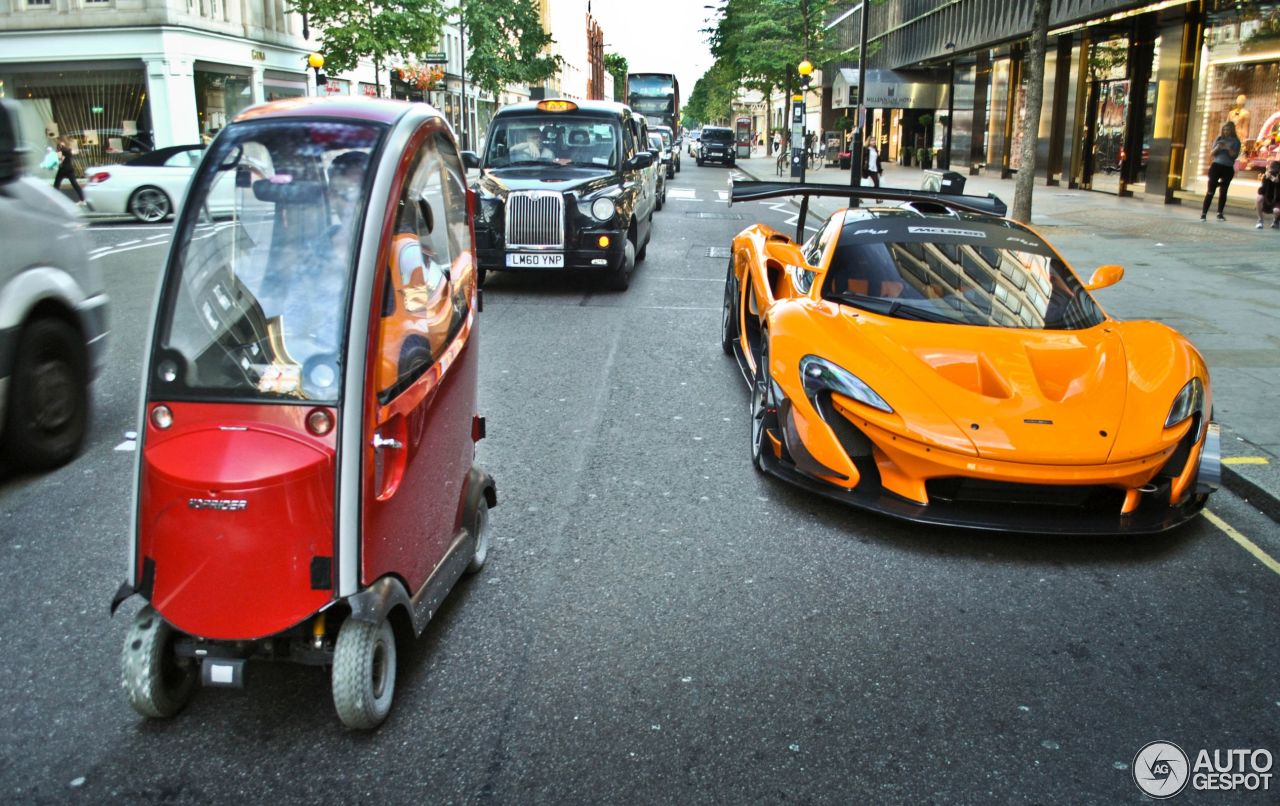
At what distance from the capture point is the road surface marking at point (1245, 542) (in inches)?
183

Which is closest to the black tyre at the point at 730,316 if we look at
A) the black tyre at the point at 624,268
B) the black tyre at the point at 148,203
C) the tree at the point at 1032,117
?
the black tyre at the point at 624,268

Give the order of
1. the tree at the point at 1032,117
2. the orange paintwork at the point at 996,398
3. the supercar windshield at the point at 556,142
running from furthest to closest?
the tree at the point at 1032,117
the supercar windshield at the point at 556,142
the orange paintwork at the point at 996,398

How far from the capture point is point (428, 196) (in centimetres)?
367

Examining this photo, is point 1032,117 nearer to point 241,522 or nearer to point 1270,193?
point 1270,193

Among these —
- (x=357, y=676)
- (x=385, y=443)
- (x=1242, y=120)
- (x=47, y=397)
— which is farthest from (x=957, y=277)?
(x=1242, y=120)

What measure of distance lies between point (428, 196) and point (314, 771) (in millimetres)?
1903

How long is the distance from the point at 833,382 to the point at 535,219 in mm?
7244

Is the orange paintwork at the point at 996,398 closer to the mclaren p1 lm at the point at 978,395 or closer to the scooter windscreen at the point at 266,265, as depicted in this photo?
the mclaren p1 lm at the point at 978,395

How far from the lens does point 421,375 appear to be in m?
3.47

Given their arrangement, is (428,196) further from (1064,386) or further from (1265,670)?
(1265,670)

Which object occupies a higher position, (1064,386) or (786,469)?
(1064,386)

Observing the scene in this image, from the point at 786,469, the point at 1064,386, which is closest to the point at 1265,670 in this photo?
the point at 1064,386

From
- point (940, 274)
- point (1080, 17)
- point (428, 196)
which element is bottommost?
point (940, 274)

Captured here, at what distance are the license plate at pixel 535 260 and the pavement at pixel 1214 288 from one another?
5.72m
